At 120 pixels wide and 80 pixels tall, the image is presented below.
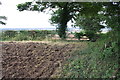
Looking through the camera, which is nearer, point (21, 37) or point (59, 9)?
point (21, 37)

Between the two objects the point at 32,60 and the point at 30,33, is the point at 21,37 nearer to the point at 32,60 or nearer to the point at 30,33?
the point at 30,33

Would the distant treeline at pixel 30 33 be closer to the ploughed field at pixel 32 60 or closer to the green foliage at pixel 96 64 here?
the ploughed field at pixel 32 60

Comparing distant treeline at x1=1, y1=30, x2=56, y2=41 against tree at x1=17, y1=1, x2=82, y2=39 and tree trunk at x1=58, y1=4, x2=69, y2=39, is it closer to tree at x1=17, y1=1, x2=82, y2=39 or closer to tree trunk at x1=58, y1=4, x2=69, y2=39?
tree trunk at x1=58, y1=4, x2=69, y2=39

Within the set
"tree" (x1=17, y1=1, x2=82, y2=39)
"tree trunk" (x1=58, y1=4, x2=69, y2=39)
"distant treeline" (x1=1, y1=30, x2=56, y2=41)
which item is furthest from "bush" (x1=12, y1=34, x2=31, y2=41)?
"tree trunk" (x1=58, y1=4, x2=69, y2=39)

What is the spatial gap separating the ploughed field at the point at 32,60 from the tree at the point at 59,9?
3.12m

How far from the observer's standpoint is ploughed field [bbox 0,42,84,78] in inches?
109

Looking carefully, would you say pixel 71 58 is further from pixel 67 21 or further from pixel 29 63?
pixel 67 21

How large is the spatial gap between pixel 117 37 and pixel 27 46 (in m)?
2.49

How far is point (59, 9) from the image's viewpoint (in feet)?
23.4

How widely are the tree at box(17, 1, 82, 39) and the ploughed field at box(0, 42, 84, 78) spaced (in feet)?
10.2

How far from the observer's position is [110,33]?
2.58m

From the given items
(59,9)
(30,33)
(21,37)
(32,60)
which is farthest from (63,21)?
(32,60)

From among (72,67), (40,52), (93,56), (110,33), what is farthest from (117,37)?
(40,52)

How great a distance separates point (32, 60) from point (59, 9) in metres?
4.45
